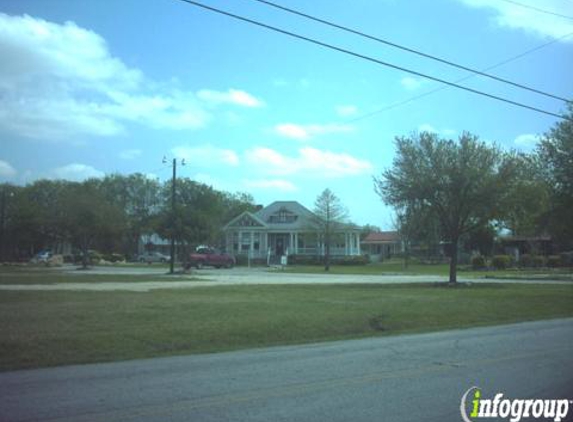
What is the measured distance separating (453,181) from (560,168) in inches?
216

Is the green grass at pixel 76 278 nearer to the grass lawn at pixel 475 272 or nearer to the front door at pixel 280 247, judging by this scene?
the grass lawn at pixel 475 272

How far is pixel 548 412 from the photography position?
7625 mm

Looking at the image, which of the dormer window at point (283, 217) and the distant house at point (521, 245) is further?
the distant house at point (521, 245)

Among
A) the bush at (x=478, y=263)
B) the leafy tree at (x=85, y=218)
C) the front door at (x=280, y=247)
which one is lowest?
the bush at (x=478, y=263)

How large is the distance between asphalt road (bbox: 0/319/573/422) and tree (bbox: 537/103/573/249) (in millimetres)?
22109

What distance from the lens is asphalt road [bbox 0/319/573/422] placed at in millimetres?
7613

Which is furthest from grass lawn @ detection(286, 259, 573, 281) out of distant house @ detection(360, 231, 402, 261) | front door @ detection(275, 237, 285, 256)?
distant house @ detection(360, 231, 402, 261)

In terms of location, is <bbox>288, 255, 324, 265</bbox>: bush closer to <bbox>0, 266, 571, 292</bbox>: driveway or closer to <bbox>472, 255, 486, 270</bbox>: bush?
<bbox>472, 255, 486, 270</bbox>: bush

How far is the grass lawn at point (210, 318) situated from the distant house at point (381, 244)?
85178mm

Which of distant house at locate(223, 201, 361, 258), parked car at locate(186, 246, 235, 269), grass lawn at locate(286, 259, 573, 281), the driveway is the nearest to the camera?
the driveway

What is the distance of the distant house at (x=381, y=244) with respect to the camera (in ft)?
364

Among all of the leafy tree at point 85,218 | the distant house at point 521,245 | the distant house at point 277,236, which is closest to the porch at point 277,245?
the distant house at point 277,236

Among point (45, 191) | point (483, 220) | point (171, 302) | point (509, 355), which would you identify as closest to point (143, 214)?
point (45, 191)

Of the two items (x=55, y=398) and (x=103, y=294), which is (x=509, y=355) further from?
(x=103, y=294)
